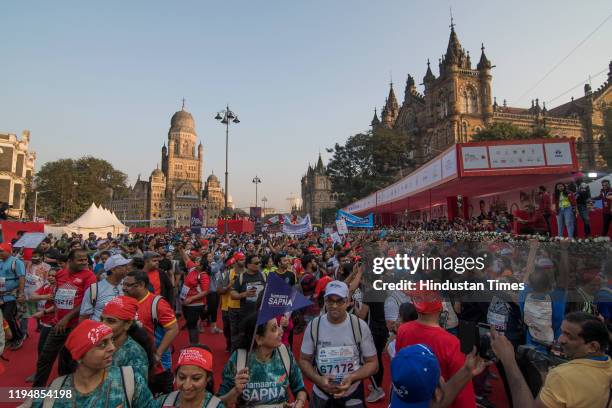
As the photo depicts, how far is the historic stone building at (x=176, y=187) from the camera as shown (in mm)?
113500

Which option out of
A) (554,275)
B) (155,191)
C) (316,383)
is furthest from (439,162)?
(155,191)

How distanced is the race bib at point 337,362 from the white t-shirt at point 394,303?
4.47ft

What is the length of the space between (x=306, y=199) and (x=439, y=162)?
12135cm

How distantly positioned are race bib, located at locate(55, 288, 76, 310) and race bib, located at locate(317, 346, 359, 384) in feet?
11.5

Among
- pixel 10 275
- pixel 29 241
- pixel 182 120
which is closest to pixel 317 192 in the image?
pixel 182 120

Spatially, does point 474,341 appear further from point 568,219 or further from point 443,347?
point 568,219

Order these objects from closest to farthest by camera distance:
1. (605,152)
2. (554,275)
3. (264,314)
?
(264,314) < (554,275) < (605,152)

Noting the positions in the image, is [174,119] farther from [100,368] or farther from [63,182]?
[100,368]

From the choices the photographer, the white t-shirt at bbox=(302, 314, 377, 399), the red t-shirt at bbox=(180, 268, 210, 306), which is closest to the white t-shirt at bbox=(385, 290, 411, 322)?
the white t-shirt at bbox=(302, 314, 377, 399)

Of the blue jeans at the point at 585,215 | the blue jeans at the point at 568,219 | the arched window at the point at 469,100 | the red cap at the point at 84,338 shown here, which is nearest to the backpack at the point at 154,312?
the red cap at the point at 84,338

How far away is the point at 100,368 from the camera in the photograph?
2.30 meters

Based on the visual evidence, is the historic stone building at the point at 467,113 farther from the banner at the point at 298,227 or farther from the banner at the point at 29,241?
the banner at the point at 29,241

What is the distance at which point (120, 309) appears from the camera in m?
2.83

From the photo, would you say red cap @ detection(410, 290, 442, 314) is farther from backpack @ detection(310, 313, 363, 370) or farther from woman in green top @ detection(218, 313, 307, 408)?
woman in green top @ detection(218, 313, 307, 408)
